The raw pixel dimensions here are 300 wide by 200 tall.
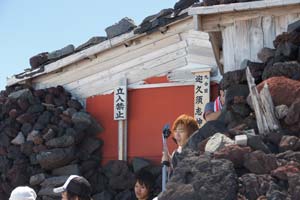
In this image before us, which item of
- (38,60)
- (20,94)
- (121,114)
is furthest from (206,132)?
(38,60)

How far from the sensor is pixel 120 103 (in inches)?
420

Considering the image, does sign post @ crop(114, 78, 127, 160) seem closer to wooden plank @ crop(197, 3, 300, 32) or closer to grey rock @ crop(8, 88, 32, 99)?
grey rock @ crop(8, 88, 32, 99)

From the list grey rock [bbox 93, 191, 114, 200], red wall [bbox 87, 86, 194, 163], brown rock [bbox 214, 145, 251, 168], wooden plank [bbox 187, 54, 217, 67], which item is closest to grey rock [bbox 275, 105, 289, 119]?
brown rock [bbox 214, 145, 251, 168]

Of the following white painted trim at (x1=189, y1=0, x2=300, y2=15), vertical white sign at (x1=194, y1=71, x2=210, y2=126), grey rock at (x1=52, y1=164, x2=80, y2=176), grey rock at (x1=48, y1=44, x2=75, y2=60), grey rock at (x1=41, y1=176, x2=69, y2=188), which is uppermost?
grey rock at (x1=48, y1=44, x2=75, y2=60)

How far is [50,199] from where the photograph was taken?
33.0 ft

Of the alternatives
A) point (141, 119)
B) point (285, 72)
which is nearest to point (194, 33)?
point (141, 119)

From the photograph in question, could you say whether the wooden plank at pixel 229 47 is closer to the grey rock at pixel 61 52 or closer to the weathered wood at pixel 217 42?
the weathered wood at pixel 217 42

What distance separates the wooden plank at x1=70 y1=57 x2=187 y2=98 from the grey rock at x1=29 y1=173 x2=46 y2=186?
66.0 inches

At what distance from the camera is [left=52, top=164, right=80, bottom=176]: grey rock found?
33.9 feet

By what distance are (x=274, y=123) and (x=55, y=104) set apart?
21.0ft

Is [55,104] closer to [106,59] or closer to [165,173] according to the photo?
[106,59]

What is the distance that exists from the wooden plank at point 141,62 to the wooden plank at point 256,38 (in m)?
3.55

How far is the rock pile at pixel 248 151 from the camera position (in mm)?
4332

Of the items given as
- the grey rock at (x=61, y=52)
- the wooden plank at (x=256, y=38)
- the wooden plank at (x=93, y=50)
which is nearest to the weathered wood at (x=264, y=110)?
the wooden plank at (x=256, y=38)
